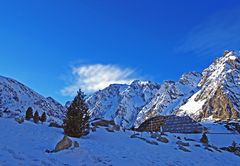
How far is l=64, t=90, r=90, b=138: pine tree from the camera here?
27131 millimetres

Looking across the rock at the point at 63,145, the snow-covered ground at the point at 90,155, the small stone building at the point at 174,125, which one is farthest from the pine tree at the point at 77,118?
the small stone building at the point at 174,125

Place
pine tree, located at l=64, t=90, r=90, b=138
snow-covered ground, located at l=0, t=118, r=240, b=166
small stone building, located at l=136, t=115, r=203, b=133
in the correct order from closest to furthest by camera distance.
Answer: snow-covered ground, located at l=0, t=118, r=240, b=166 → pine tree, located at l=64, t=90, r=90, b=138 → small stone building, located at l=136, t=115, r=203, b=133

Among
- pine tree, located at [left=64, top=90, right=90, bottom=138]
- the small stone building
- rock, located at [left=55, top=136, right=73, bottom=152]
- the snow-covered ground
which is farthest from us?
the small stone building

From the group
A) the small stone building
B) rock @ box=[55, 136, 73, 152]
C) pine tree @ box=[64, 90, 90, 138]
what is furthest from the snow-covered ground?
the small stone building

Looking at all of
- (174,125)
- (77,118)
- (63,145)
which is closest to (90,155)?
(63,145)

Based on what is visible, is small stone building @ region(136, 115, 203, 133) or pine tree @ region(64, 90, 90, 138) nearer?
pine tree @ region(64, 90, 90, 138)

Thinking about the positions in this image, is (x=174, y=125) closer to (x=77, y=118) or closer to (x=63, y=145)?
(x=77, y=118)

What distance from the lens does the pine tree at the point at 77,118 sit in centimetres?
2713

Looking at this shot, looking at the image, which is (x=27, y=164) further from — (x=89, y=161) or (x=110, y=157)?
(x=110, y=157)

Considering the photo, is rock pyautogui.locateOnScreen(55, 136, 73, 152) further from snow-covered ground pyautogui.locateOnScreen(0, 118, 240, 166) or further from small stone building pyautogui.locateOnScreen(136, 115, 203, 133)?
small stone building pyautogui.locateOnScreen(136, 115, 203, 133)

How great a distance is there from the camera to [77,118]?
27938 mm

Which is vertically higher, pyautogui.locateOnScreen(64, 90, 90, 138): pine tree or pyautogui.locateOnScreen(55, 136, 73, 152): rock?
pyautogui.locateOnScreen(64, 90, 90, 138): pine tree

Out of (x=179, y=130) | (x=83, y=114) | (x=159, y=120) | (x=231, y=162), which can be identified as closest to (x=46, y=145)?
(x=83, y=114)

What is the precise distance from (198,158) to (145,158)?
5.55 meters
